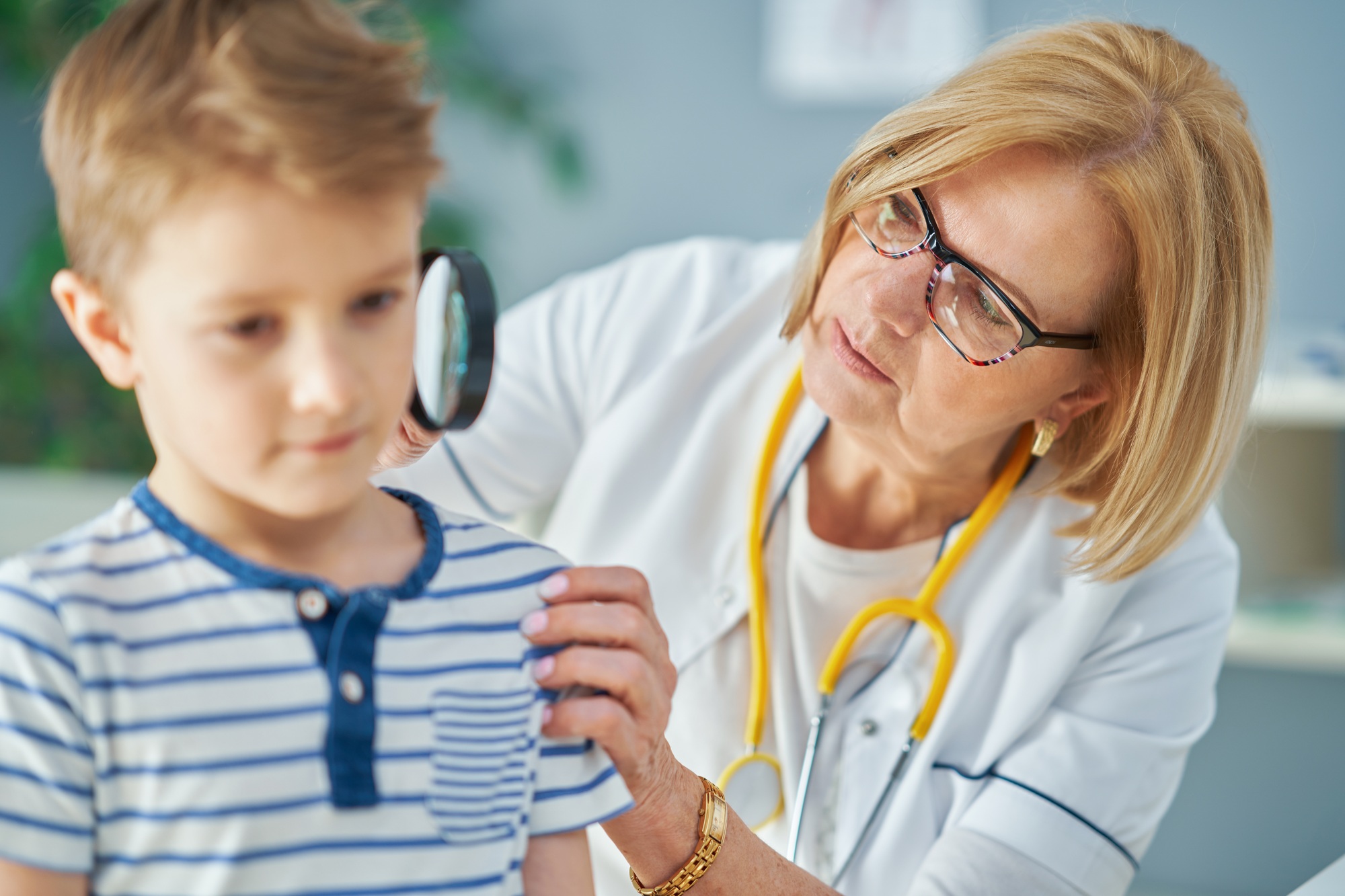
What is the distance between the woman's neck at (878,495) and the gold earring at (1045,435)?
0.16 feet

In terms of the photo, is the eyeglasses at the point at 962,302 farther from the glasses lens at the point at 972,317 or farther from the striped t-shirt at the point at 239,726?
the striped t-shirt at the point at 239,726

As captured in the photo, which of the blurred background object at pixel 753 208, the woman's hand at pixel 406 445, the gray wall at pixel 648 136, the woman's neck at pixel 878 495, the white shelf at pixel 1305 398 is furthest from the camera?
the gray wall at pixel 648 136

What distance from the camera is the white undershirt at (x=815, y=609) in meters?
1.16

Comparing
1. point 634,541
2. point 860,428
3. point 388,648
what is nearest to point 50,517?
point 634,541

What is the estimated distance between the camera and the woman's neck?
1.22 meters

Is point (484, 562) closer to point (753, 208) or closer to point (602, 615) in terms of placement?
point (602, 615)

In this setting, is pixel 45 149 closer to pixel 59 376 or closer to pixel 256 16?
pixel 256 16

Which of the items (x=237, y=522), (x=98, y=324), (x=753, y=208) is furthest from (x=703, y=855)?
(x=753, y=208)

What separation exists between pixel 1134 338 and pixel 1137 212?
5.0 inches

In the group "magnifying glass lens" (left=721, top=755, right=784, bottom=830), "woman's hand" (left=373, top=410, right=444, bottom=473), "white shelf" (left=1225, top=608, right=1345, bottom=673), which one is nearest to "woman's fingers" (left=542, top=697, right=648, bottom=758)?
"woman's hand" (left=373, top=410, right=444, bottom=473)

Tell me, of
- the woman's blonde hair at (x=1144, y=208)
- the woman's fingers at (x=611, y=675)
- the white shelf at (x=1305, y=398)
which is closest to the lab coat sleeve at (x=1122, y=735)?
the woman's blonde hair at (x=1144, y=208)

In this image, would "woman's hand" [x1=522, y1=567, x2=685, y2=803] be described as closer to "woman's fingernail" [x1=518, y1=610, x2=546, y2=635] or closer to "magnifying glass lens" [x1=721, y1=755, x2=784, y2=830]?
"woman's fingernail" [x1=518, y1=610, x2=546, y2=635]

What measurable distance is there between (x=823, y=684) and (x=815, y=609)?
0.26 feet

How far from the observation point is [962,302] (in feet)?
3.27
